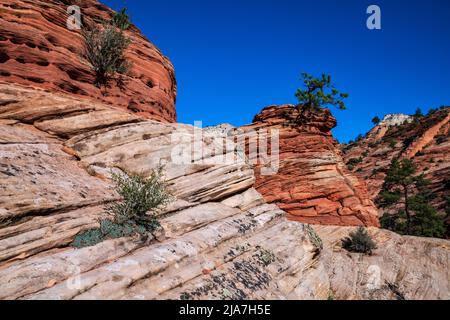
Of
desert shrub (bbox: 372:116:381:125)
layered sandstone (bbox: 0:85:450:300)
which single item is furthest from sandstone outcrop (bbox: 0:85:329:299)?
desert shrub (bbox: 372:116:381:125)

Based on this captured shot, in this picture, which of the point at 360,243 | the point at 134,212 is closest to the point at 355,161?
the point at 360,243

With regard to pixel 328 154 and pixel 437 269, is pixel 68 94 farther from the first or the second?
pixel 437 269

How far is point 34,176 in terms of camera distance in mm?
8070

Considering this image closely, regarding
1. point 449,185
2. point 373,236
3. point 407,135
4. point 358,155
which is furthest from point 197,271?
point 407,135

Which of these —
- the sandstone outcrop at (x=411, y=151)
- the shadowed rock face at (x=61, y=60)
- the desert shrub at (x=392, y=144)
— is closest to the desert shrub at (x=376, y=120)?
the sandstone outcrop at (x=411, y=151)

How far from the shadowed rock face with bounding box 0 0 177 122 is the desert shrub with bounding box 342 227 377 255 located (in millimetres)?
13340

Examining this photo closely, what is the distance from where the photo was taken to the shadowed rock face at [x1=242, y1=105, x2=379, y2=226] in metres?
20.6

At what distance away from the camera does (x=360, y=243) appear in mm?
17812

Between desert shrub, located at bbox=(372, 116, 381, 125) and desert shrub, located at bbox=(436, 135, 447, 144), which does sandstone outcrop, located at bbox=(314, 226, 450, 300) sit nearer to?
desert shrub, located at bbox=(436, 135, 447, 144)

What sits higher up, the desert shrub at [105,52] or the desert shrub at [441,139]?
the desert shrub at [441,139]

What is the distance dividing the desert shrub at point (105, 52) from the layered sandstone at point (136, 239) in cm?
322

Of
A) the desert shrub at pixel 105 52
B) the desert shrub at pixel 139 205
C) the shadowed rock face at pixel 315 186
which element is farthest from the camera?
the shadowed rock face at pixel 315 186

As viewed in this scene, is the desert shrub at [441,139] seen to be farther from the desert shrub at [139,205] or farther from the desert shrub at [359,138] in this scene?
the desert shrub at [139,205]

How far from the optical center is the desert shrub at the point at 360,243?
17547 millimetres
